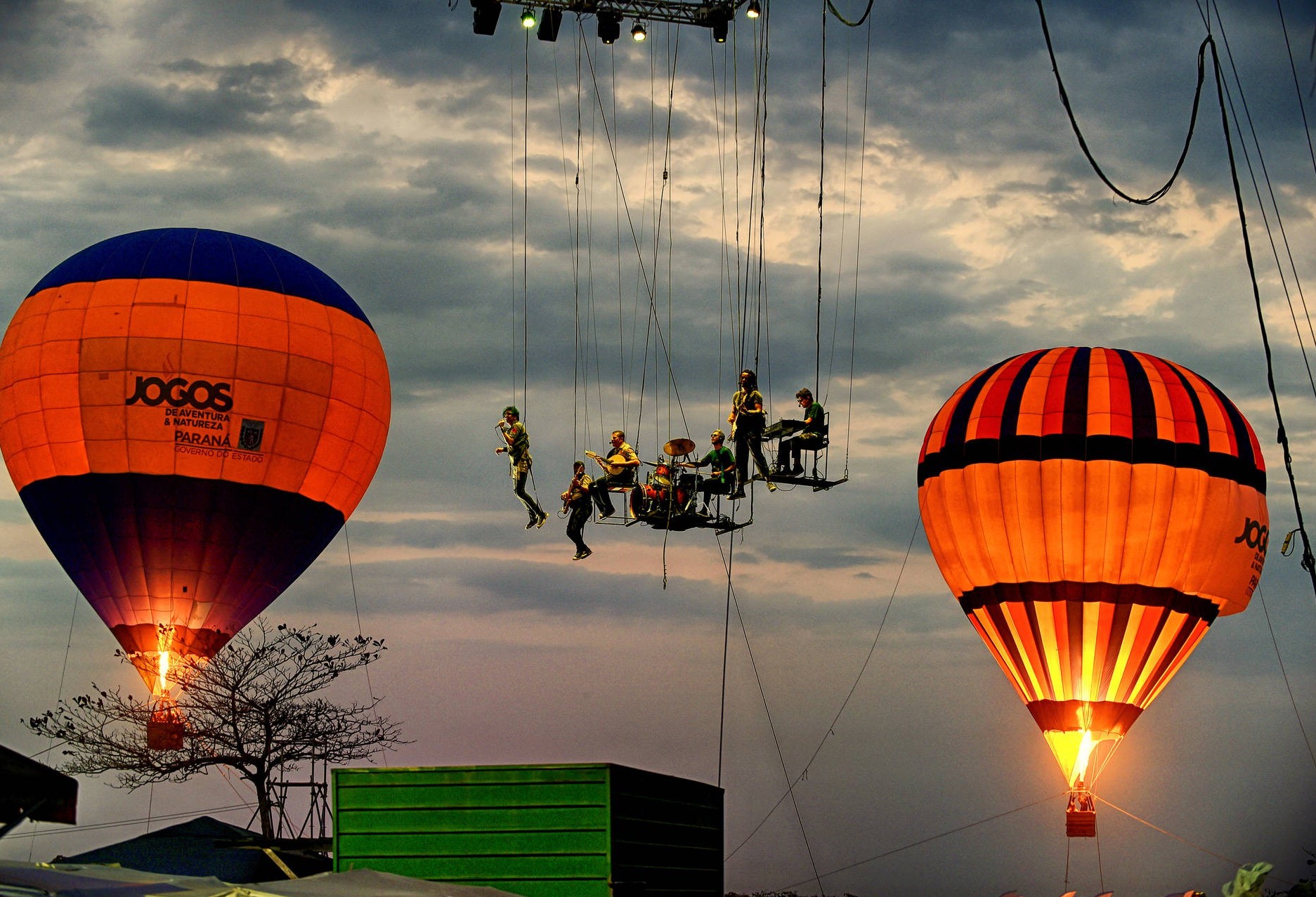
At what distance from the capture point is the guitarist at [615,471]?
1126 inches

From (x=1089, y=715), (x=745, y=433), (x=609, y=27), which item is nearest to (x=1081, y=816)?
(x=1089, y=715)

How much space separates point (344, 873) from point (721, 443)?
454 inches

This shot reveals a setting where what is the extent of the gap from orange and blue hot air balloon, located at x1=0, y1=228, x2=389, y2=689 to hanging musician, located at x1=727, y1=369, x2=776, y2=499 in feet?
32.5

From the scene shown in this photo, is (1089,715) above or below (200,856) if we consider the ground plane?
above

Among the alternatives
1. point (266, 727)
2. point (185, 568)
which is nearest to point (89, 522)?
point (185, 568)

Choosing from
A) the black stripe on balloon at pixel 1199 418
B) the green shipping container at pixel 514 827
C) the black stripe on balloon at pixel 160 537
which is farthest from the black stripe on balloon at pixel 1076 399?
the green shipping container at pixel 514 827

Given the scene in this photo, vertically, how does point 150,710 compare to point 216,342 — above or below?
below

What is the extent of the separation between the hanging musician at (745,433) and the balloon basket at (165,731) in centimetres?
1114

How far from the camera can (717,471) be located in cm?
2839

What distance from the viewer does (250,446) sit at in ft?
113

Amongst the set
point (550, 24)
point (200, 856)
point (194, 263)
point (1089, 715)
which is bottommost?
point (200, 856)

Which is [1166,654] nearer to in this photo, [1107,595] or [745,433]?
[1107,595]

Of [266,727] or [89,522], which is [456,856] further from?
[89,522]

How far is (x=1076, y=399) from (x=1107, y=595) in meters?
3.39
